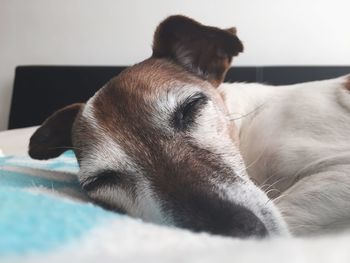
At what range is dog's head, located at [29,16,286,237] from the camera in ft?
3.04

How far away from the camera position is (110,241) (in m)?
0.59

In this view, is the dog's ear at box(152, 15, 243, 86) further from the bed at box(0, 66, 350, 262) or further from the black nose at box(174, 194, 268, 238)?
the black nose at box(174, 194, 268, 238)

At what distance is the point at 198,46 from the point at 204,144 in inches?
18.9

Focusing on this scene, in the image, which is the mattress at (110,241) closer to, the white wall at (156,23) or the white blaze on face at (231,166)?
the white blaze on face at (231,166)

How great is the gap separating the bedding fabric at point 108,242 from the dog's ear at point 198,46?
2.53 feet

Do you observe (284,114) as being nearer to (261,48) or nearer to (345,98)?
(345,98)

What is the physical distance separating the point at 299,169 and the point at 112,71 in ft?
8.24

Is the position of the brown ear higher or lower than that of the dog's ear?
lower

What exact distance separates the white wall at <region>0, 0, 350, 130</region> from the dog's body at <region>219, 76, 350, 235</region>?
2.02 m

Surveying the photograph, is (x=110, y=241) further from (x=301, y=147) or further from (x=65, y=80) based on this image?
(x=65, y=80)

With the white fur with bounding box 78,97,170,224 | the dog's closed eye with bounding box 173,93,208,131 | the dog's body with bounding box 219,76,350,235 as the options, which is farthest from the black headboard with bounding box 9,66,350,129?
the white fur with bounding box 78,97,170,224

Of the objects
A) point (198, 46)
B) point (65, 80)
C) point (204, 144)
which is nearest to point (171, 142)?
point (204, 144)

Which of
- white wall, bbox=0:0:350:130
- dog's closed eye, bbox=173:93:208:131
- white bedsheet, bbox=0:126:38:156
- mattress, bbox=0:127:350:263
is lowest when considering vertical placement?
white bedsheet, bbox=0:126:38:156

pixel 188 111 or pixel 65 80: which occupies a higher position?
pixel 188 111
